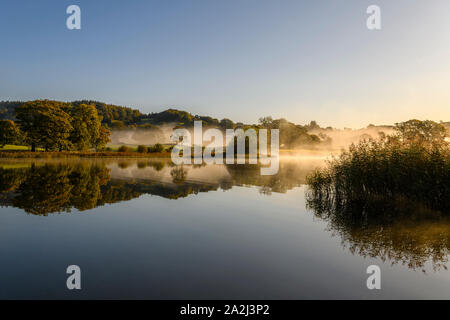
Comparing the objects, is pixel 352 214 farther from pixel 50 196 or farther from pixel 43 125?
pixel 43 125

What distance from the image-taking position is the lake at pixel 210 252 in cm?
637

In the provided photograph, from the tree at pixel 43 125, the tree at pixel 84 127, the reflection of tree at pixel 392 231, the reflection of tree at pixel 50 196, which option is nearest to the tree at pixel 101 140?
the tree at pixel 84 127

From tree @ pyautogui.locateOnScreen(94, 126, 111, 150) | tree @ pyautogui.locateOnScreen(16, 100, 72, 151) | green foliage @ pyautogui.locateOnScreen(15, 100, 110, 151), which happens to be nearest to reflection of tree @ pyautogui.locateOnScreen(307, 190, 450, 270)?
tree @ pyautogui.locateOnScreen(16, 100, 72, 151)

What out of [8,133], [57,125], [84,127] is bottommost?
[8,133]

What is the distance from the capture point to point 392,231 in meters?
11.2

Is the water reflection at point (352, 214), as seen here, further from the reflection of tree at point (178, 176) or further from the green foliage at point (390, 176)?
the reflection of tree at point (178, 176)

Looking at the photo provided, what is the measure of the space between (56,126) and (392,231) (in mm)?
69133

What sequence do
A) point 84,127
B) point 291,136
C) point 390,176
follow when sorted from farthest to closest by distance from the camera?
point 291,136
point 84,127
point 390,176

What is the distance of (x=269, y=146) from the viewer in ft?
412

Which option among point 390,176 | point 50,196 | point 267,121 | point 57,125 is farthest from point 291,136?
point 50,196

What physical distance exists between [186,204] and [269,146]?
111 metres

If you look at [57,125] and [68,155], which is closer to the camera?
[68,155]
